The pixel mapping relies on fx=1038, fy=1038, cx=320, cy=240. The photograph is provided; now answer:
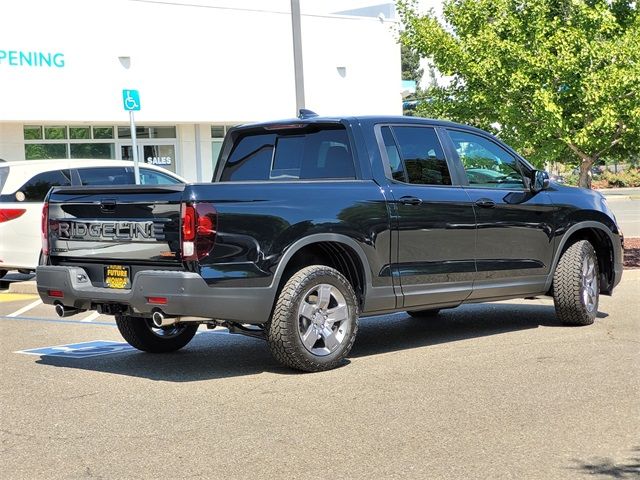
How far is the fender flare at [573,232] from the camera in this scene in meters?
9.82

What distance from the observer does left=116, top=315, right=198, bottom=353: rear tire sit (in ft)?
29.1

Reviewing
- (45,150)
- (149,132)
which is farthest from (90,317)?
(149,132)

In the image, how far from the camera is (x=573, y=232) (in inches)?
395

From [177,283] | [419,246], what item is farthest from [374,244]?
[177,283]

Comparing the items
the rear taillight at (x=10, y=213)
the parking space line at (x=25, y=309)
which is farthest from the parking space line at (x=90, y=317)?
the rear taillight at (x=10, y=213)

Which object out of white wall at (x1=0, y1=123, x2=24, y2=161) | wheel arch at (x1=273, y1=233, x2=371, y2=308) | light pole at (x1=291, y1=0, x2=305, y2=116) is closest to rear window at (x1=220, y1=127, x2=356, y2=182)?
wheel arch at (x1=273, y1=233, x2=371, y2=308)

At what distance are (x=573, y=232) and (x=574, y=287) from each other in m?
0.56

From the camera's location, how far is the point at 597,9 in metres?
13.7

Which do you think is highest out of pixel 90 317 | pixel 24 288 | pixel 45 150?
pixel 45 150

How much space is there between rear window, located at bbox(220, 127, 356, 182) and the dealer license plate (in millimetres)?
1809

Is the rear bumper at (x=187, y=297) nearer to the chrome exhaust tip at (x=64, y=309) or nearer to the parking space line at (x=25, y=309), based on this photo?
the chrome exhaust tip at (x=64, y=309)

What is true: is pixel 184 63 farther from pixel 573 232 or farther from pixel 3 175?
pixel 573 232

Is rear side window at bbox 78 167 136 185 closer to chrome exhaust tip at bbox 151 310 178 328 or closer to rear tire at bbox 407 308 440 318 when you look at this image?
rear tire at bbox 407 308 440 318

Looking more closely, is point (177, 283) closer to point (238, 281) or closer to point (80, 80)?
point (238, 281)
